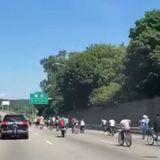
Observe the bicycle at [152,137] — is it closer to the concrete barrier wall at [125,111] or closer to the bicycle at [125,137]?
the bicycle at [125,137]

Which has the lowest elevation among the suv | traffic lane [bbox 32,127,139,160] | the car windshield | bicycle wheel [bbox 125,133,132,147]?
traffic lane [bbox 32,127,139,160]

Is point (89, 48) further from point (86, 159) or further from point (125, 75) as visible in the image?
point (86, 159)

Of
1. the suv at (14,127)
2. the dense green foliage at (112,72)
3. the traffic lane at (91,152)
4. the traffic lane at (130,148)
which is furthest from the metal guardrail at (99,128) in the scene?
the traffic lane at (91,152)

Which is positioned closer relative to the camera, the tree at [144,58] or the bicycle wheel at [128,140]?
the bicycle wheel at [128,140]

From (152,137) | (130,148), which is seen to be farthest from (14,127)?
(130,148)

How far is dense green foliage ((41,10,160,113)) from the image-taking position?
199ft

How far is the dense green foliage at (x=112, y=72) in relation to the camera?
60562 mm

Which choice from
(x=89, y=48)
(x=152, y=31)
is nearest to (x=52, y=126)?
(x=152, y=31)

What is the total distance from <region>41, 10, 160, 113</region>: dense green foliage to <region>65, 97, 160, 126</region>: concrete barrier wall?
138 centimetres

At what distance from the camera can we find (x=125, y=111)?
6581 centimetres

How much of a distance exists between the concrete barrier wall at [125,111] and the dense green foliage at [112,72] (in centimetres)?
138

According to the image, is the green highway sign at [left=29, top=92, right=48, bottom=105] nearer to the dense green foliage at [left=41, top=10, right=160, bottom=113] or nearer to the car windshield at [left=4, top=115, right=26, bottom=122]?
the dense green foliage at [left=41, top=10, right=160, bottom=113]

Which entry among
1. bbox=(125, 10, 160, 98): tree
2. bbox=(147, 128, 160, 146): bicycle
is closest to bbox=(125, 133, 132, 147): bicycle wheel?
bbox=(147, 128, 160, 146): bicycle

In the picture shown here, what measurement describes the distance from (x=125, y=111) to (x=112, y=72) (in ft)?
86.3
